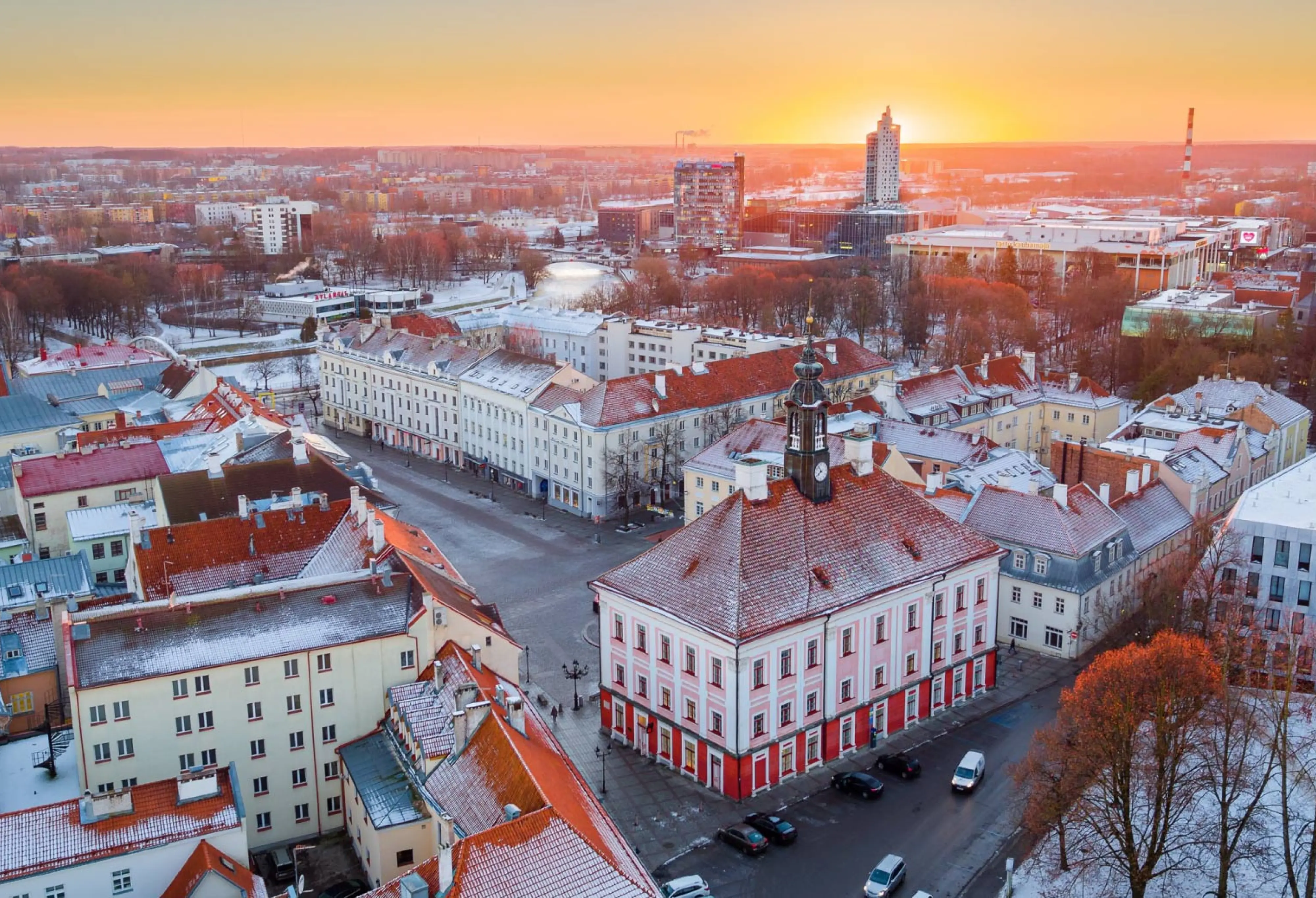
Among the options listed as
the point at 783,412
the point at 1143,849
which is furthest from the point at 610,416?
the point at 1143,849

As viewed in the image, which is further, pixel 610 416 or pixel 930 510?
pixel 610 416

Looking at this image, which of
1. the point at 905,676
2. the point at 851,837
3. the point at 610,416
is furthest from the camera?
the point at 610,416

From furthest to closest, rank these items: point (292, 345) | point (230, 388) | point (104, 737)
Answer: point (292, 345) → point (230, 388) → point (104, 737)

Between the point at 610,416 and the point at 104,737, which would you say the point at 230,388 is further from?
the point at 104,737

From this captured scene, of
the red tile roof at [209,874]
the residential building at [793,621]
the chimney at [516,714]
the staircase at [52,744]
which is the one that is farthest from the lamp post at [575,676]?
the staircase at [52,744]

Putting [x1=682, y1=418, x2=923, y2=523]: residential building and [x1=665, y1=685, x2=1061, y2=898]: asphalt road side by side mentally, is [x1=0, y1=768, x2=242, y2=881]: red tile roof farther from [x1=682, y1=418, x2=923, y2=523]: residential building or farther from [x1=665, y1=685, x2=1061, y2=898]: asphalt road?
[x1=682, y1=418, x2=923, y2=523]: residential building

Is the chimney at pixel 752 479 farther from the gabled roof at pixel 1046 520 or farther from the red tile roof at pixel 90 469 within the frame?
the red tile roof at pixel 90 469
